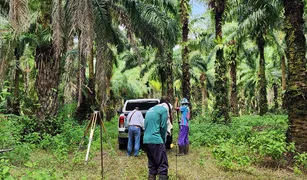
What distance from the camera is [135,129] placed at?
9.69m

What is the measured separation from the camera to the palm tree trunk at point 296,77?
8.30 m

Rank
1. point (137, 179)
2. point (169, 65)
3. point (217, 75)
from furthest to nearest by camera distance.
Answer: point (169, 65), point (217, 75), point (137, 179)

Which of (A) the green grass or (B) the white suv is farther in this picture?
(B) the white suv

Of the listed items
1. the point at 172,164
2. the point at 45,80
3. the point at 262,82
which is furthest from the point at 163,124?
the point at 262,82

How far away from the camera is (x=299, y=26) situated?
8.70 m

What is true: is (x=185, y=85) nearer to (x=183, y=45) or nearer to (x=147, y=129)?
(x=183, y=45)

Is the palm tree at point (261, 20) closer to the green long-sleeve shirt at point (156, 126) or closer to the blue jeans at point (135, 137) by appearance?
the blue jeans at point (135, 137)

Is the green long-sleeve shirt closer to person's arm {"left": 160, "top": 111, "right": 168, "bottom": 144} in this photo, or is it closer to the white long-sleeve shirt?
person's arm {"left": 160, "top": 111, "right": 168, "bottom": 144}

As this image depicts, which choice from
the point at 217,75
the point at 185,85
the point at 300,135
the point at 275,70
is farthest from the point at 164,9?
the point at 275,70

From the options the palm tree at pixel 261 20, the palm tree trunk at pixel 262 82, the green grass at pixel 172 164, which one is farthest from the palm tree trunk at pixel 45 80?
the palm tree trunk at pixel 262 82

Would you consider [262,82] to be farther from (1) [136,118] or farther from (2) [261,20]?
(1) [136,118]

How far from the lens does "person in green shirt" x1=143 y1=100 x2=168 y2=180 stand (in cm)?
607

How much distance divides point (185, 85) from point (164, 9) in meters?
6.28

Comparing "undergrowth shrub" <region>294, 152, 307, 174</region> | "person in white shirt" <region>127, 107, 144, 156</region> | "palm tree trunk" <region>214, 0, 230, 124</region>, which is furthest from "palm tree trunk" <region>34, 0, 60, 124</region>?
"undergrowth shrub" <region>294, 152, 307, 174</region>
